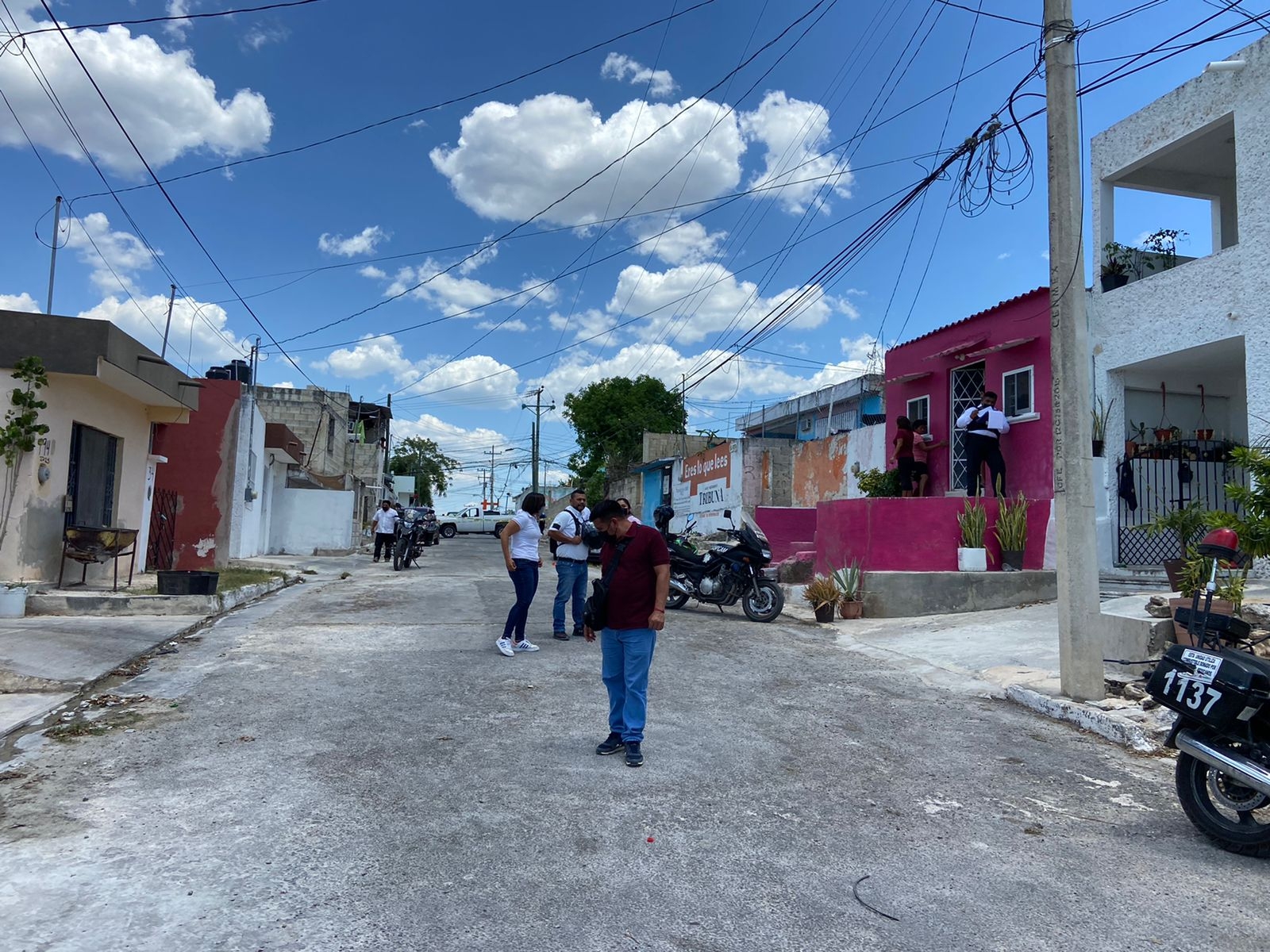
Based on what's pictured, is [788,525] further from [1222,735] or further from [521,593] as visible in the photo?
[1222,735]

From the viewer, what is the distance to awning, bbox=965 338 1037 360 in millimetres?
14163

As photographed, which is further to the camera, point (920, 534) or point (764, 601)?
point (920, 534)

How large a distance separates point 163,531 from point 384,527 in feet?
23.4

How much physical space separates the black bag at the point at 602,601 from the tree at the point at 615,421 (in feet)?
133

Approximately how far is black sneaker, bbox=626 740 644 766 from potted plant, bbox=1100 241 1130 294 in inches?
428

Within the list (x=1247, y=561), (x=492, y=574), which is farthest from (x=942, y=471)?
(x=492, y=574)

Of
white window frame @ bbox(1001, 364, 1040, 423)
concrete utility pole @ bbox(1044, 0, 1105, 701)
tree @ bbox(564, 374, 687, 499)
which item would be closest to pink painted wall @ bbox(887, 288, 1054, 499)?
white window frame @ bbox(1001, 364, 1040, 423)

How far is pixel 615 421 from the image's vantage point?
48.2 m

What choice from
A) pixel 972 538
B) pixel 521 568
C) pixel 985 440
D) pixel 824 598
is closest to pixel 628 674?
pixel 521 568

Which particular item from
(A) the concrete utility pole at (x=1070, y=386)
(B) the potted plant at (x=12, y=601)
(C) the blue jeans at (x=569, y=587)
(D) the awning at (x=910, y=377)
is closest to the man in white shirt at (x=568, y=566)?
(C) the blue jeans at (x=569, y=587)

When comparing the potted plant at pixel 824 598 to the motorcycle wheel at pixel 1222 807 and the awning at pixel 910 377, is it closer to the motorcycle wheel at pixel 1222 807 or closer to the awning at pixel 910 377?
the awning at pixel 910 377

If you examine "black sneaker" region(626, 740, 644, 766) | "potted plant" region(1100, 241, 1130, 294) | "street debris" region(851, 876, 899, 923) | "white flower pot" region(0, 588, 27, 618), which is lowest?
"street debris" region(851, 876, 899, 923)

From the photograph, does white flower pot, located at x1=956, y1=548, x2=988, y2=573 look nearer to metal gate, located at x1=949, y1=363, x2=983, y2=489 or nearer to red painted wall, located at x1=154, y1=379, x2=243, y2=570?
metal gate, located at x1=949, y1=363, x2=983, y2=489

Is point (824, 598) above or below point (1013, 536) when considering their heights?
below
